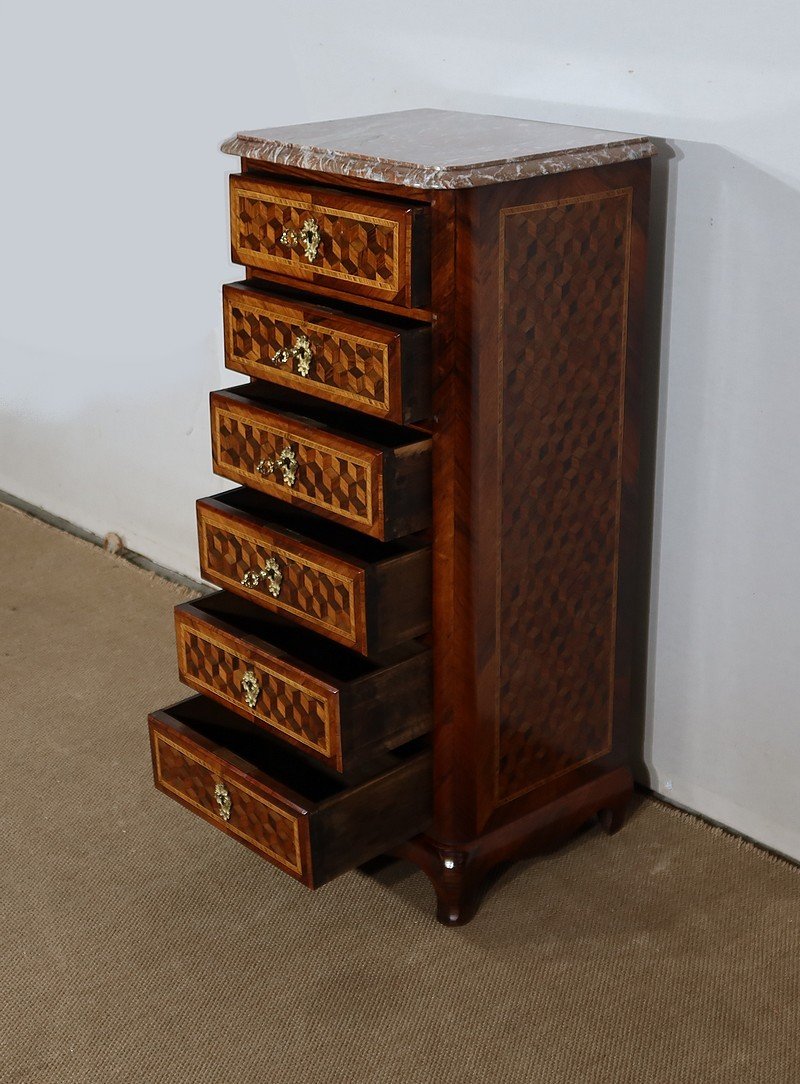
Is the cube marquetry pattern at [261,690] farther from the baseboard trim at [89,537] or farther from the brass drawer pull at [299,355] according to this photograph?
the baseboard trim at [89,537]

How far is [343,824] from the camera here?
160 centimetres

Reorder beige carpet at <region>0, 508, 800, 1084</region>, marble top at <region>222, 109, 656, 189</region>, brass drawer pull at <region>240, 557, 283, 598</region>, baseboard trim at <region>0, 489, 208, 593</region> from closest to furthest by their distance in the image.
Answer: marble top at <region>222, 109, 656, 189</region> < beige carpet at <region>0, 508, 800, 1084</region> < brass drawer pull at <region>240, 557, 283, 598</region> < baseboard trim at <region>0, 489, 208, 593</region>

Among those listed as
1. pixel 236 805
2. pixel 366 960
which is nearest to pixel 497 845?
pixel 366 960

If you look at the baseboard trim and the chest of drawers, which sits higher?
the chest of drawers

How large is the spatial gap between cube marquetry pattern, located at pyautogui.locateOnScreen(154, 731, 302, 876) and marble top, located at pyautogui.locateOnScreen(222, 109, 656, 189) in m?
0.71

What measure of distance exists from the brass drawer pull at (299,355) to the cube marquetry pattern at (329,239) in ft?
0.27

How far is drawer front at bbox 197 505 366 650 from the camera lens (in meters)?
1.54

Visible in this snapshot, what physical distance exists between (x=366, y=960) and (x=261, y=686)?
35cm

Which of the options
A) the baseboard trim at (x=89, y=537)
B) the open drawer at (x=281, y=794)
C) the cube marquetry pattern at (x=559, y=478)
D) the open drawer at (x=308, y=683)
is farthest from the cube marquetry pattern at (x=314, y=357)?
the baseboard trim at (x=89, y=537)

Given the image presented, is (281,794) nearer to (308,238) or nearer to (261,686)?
(261,686)

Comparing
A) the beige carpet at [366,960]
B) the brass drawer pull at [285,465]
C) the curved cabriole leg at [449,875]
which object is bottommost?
the beige carpet at [366,960]

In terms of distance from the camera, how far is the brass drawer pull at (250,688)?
165 centimetres

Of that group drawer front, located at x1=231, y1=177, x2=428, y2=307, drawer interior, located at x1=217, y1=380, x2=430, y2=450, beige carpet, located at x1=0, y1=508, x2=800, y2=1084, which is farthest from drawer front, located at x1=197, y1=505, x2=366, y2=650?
beige carpet, located at x1=0, y1=508, x2=800, y2=1084

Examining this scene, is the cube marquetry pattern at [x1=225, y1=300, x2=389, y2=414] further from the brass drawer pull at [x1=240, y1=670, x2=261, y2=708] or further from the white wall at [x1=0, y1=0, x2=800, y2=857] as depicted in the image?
the white wall at [x1=0, y1=0, x2=800, y2=857]
